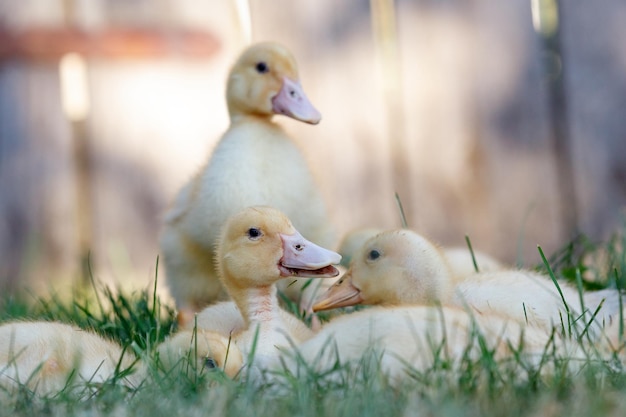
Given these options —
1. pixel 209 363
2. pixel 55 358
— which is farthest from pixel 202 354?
pixel 55 358

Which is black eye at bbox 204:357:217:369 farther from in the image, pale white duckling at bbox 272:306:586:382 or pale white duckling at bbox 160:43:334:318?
pale white duckling at bbox 160:43:334:318

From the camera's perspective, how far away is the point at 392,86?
504 cm

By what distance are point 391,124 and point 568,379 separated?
115 inches

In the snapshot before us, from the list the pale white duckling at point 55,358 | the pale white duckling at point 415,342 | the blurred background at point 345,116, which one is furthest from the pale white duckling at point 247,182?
the blurred background at point 345,116

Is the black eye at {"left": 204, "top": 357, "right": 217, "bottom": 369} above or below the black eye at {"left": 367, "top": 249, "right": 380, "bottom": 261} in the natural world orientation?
below

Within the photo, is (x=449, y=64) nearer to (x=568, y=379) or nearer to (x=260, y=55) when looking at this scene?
(x=260, y=55)

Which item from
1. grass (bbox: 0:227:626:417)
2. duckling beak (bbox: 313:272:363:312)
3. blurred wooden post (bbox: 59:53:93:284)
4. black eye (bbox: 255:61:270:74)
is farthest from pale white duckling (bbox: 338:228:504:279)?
blurred wooden post (bbox: 59:53:93:284)

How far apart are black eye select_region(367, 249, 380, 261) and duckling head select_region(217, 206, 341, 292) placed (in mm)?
114

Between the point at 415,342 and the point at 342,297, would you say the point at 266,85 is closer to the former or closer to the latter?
the point at 342,297

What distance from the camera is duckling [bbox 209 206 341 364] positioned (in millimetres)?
2850

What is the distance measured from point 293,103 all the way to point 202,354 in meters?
1.27

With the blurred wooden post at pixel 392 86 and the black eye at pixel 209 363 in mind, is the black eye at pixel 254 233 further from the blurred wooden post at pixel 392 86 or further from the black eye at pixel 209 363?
the blurred wooden post at pixel 392 86

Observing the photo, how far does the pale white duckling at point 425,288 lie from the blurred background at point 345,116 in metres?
2.02

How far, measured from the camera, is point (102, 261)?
5.03 metres
